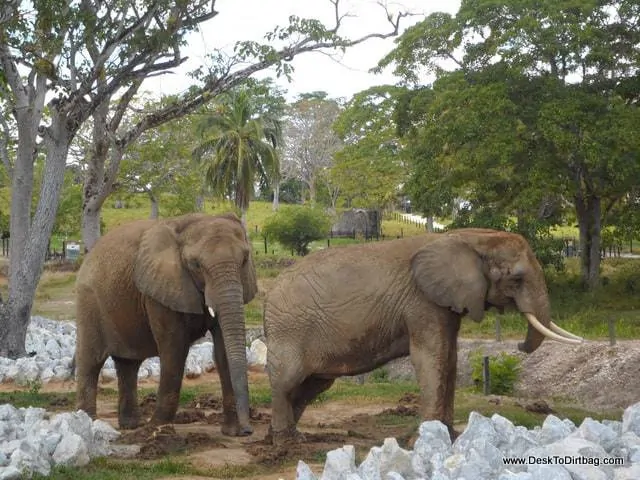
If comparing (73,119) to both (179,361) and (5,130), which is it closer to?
(5,130)

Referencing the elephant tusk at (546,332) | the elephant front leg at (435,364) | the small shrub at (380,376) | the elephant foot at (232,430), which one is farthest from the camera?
the small shrub at (380,376)

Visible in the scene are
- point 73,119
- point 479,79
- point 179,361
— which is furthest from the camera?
point 479,79

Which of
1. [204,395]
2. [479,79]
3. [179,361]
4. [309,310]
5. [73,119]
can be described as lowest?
[204,395]

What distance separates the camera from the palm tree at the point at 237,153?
135 ft

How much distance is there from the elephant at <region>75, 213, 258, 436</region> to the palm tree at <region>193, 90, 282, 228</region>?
30021 mm

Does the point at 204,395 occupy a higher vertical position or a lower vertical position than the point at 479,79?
lower

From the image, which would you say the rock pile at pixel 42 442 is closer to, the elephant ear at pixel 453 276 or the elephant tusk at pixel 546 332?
the elephant ear at pixel 453 276

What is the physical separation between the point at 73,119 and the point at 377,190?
32.5m

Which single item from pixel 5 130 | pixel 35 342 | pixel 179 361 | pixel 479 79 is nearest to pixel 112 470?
pixel 179 361

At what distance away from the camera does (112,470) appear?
7.79 metres

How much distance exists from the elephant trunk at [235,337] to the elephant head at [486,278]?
1.86m

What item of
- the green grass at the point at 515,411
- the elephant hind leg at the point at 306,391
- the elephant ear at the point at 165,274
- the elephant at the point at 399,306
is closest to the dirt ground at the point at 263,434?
the elephant hind leg at the point at 306,391

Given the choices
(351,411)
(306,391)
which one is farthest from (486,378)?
(306,391)

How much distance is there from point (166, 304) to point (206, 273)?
0.66 meters
